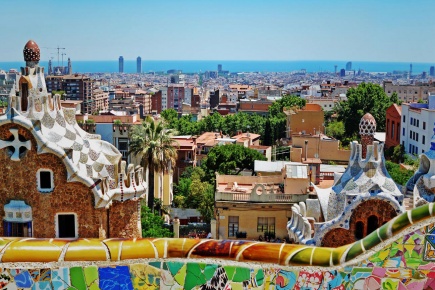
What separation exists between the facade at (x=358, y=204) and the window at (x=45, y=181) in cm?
625

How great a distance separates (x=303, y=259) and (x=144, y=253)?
117 centimetres

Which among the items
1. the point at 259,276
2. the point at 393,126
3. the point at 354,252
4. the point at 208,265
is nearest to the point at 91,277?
the point at 208,265

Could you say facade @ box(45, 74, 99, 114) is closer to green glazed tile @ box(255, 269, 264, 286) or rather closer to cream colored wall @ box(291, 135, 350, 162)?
cream colored wall @ box(291, 135, 350, 162)

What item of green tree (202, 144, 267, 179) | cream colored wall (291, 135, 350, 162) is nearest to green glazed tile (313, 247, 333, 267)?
green tree (202, 144, 267, 179)

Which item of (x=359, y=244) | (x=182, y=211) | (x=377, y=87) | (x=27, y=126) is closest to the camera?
(x=359, y=244)

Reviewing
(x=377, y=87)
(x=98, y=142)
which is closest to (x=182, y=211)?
(x=98, y=142)

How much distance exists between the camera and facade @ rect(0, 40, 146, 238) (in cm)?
1511

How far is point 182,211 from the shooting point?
1394 inches

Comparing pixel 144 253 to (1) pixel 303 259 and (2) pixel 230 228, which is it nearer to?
(1) pixel 303 259

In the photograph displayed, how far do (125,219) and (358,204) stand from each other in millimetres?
6057

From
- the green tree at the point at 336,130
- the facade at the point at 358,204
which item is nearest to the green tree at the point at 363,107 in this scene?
the green tree at the point at 336,130

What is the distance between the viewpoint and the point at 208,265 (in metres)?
4.68

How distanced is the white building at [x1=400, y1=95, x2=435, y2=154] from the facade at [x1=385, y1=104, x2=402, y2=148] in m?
1.37

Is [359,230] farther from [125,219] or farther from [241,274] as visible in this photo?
[241,274]
